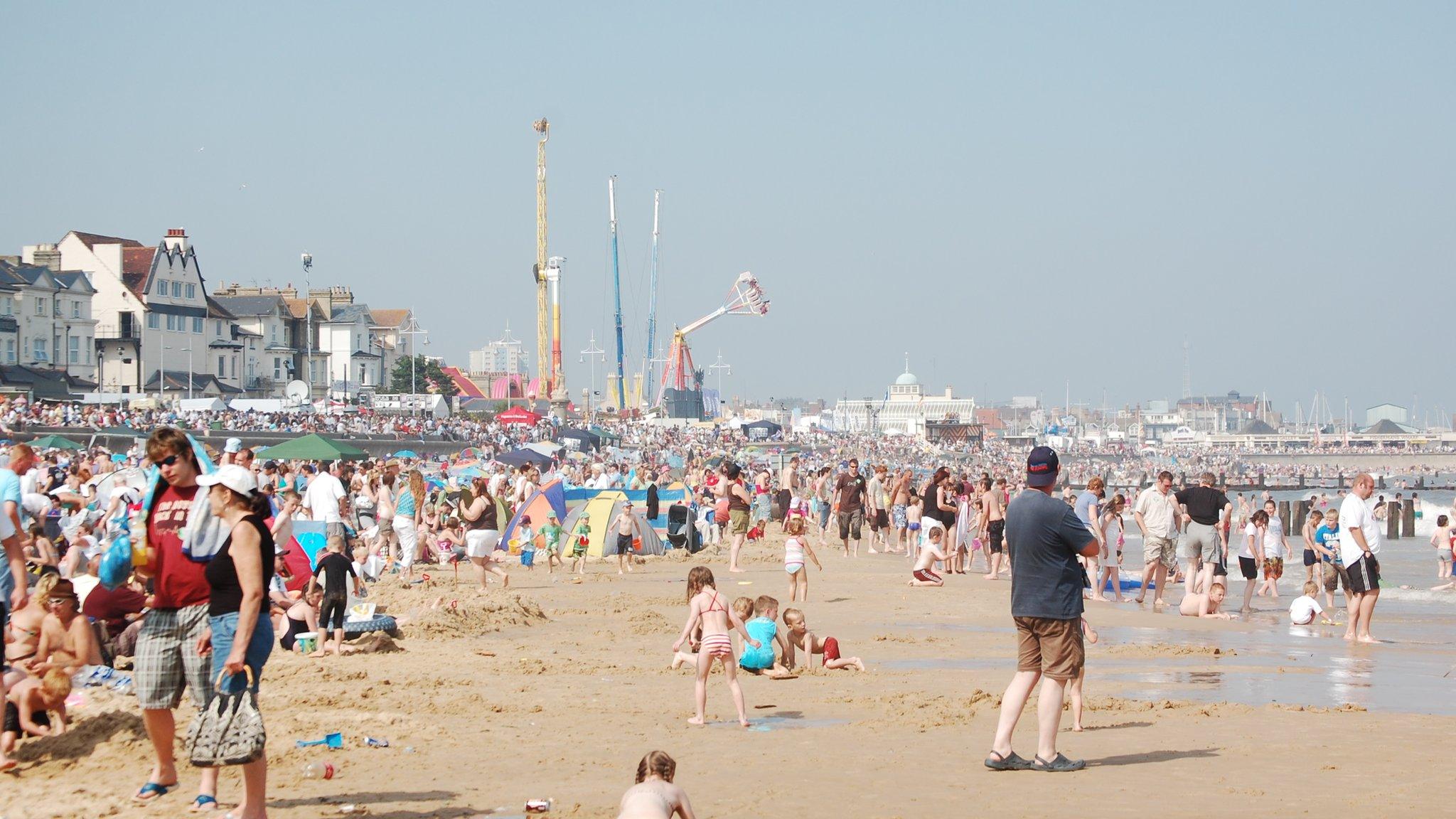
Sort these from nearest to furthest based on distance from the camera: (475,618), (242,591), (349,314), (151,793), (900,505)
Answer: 1. (242,591)
2. (151,793)
3. (475,618)
4. (900,505)
5. (349,314)

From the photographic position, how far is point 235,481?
5301mm

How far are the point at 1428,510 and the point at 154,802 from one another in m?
76.3

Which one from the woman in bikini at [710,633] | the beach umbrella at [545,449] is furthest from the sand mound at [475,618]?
the beach umbrella at [545,449]

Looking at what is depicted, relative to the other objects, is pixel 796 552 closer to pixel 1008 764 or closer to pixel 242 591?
pixel 1008 764

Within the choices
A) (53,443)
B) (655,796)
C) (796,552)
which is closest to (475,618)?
(796,552)

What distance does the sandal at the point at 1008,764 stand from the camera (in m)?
6.44

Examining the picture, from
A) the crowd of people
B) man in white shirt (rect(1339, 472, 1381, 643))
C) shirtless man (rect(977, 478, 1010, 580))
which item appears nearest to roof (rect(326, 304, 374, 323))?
the crowd of people

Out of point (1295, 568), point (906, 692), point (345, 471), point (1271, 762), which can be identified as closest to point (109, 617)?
point (906, 692)

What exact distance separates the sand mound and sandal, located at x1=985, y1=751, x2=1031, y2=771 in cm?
642

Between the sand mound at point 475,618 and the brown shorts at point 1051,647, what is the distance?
6516 mm

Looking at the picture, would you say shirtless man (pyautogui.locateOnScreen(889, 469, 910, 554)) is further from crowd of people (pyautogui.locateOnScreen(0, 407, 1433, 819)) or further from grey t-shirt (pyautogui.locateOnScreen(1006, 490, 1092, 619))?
grey t-shirt (pyautogui.locateOnScreen(1006, 490, 1092, 619))

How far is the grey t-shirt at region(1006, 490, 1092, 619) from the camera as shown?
21.2ft

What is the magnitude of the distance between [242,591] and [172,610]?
1.22 ft

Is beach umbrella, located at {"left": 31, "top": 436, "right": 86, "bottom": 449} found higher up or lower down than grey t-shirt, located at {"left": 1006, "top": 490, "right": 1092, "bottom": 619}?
higher up
